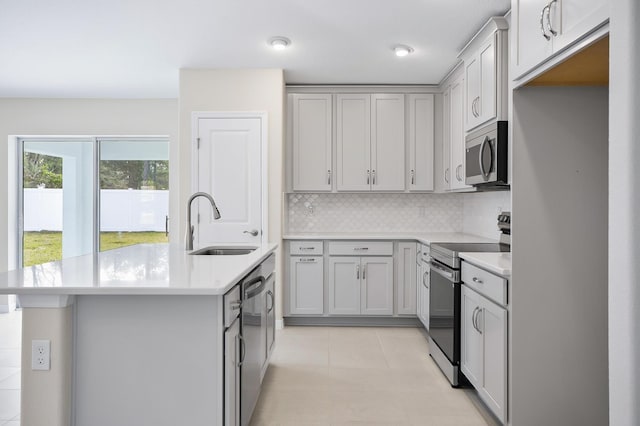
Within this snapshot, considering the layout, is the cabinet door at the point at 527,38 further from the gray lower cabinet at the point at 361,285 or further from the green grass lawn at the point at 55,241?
the green grass lawn at the point at 55,241

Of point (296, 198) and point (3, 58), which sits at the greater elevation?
point (3, 58)

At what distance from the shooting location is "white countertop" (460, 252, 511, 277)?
2.22m

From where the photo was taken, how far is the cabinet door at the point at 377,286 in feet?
14.6

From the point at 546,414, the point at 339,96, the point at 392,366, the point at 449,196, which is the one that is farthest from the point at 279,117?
the point at 546,414

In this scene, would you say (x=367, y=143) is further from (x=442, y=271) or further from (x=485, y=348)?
(x=485, y=348)

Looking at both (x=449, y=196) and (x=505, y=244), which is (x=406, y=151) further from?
(x=505, y=244)

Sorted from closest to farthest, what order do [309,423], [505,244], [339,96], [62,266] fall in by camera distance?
[62,266] < [309,423] < [505,244] < [339,96]

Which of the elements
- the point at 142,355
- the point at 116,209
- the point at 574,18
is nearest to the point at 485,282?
the point at 574,18

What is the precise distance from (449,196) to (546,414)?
316 centimetres

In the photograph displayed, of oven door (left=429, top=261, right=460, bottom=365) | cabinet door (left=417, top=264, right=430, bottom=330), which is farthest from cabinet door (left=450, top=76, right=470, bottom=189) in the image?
oven door (left=429, top=261, right=460, bottom=365)

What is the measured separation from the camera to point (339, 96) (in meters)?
4.69

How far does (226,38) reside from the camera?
11.5 feet

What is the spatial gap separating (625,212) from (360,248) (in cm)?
324

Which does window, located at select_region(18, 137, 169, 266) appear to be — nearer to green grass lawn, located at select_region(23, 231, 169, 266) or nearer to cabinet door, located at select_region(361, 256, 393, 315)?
green grass lawn, located at select_region(23, 231, 169, 266)
